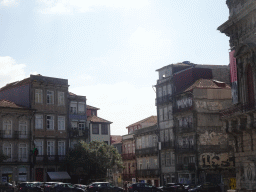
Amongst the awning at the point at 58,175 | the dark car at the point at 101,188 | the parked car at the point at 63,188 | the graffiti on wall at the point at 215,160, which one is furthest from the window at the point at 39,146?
the graffiti on wall at the point at 215,160

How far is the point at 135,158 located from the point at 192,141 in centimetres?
1697

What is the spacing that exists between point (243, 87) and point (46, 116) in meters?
33.6

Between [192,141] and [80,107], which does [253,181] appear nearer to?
[192,141]

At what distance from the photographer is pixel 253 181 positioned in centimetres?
3162

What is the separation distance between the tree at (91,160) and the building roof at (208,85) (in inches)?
519

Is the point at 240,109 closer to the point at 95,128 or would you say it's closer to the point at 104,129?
the point at 95,128

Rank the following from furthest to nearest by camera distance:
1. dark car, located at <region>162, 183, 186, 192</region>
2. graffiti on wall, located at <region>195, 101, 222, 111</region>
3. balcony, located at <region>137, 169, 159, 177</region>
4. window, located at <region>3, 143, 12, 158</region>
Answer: balcony, located at <region>137, 169, 159, 177</region> < graffiti on wall, located at <region>195, 101, 222, 111</region> < window, located at <region>3, 143, 12, 158</region> < dark car, located at <region>162, 183, 186, 192</region>

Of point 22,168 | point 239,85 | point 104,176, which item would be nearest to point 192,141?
point 104,176

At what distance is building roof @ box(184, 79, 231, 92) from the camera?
195 feet

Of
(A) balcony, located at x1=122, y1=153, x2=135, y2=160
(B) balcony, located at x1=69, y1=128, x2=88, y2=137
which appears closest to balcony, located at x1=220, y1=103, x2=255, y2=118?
(B) balcony, located at x1=69, y1=128, x2=88, y2=137

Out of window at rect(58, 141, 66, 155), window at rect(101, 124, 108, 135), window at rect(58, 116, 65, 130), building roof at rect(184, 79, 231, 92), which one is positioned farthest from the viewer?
window at rect(101, 124, 108, 135)

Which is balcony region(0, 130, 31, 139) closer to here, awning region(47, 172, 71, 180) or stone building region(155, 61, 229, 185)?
awning region(47, 172, 71, 180)

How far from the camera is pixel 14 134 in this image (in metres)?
57.4

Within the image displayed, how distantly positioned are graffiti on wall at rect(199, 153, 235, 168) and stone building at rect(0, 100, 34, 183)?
21495mm
